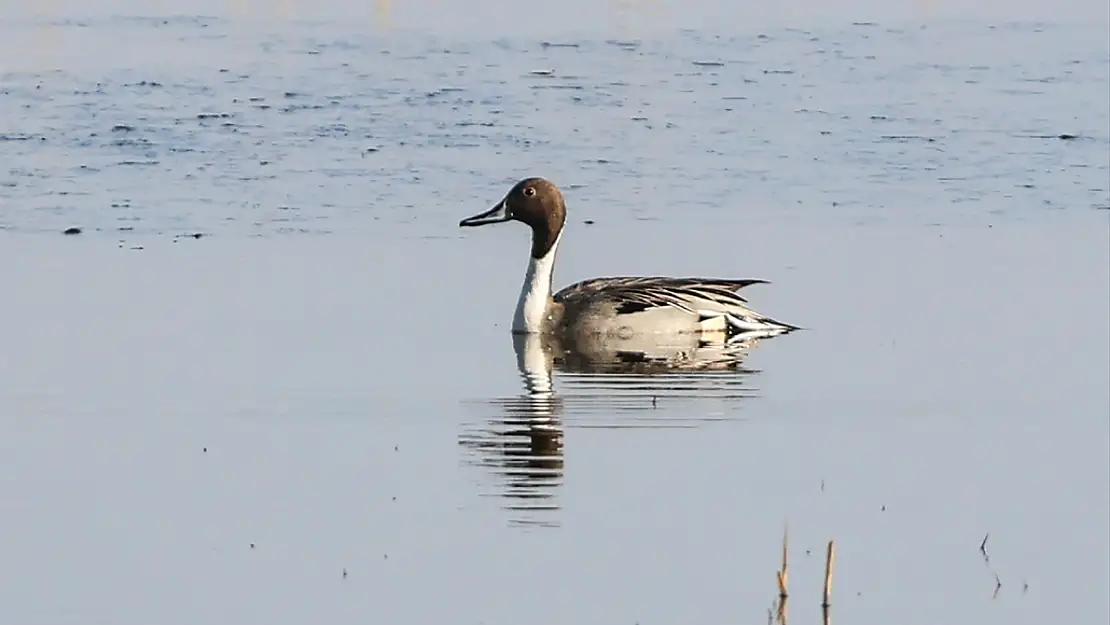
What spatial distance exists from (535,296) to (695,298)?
93 centimetres

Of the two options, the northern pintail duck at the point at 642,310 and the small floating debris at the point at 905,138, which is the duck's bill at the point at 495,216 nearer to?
the northern pintail duck at the point at 642,310

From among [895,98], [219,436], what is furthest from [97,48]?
[219,436]

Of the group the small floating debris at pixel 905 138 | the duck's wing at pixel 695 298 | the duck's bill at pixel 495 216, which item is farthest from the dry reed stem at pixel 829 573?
the small floating debris at pixel 905 138

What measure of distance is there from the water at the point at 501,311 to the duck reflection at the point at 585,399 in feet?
0.13

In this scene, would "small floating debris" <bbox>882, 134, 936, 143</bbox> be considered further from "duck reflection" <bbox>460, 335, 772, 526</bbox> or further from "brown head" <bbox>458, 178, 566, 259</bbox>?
"duck reflection" <bbox>460, 335, 772, 526</bbox>

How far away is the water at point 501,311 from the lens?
8.15 metres

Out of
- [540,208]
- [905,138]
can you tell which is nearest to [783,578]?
[540,208]

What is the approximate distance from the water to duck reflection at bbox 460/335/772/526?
0.13 ft

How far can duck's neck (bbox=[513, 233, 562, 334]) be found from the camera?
13.7m

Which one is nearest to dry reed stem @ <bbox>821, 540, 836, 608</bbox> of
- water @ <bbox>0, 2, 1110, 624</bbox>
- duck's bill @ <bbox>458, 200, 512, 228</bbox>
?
water @ <bbox>0, 2, 1110, 624</bbox>

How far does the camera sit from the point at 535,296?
45.6 ft

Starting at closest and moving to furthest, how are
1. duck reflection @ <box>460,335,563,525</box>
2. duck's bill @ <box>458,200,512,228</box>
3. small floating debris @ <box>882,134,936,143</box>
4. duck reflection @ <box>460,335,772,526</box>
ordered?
duck reflection @ <box>460,335,563,525</box>, duck reflection @ <box>460,335,772,526</box>, duck's bill @ <box>458,200,512,228</box>, small floating debris @ <box>882,134,936,143</box>

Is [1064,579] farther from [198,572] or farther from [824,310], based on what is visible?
[824,310]

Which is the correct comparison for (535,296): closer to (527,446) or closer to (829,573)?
(527,446)
